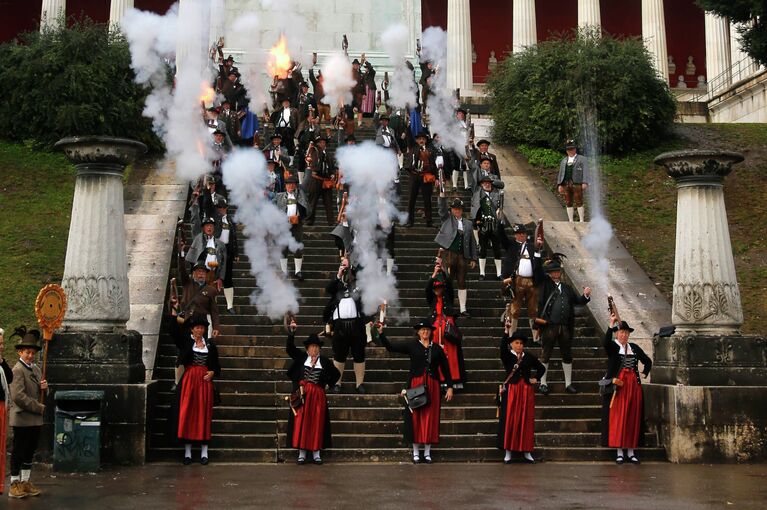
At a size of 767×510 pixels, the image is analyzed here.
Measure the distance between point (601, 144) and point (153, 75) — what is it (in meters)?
12.8

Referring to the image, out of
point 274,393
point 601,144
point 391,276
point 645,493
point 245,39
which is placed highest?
point 245,39

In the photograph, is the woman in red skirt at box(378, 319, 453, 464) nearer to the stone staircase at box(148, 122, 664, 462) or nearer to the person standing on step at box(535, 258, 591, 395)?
the stone staircase at box(148, 122, 664, 462)

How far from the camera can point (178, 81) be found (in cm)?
2691

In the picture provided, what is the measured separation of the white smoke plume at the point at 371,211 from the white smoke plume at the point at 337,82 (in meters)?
6.96

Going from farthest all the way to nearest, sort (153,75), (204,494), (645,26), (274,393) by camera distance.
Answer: (645,26) < (153,75) < (274,393) < (204,494)

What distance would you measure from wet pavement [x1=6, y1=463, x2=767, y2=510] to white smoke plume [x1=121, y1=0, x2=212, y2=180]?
11.3 metres

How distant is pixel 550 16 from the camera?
58.1 m

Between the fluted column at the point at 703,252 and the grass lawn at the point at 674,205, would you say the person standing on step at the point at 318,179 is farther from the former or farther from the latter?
the fluted column at the point at 703,252

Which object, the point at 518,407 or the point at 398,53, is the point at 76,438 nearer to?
the point at 518,407

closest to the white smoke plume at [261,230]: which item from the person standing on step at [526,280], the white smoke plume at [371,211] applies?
the white smoke plume at [371,211]

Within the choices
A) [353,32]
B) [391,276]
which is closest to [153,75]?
[353,32]

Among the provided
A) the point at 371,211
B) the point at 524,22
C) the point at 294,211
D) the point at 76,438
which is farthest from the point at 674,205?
the point at 524,22

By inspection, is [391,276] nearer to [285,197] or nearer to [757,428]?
[285,197]

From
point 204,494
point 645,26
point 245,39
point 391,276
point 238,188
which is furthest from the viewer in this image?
point 645,26
